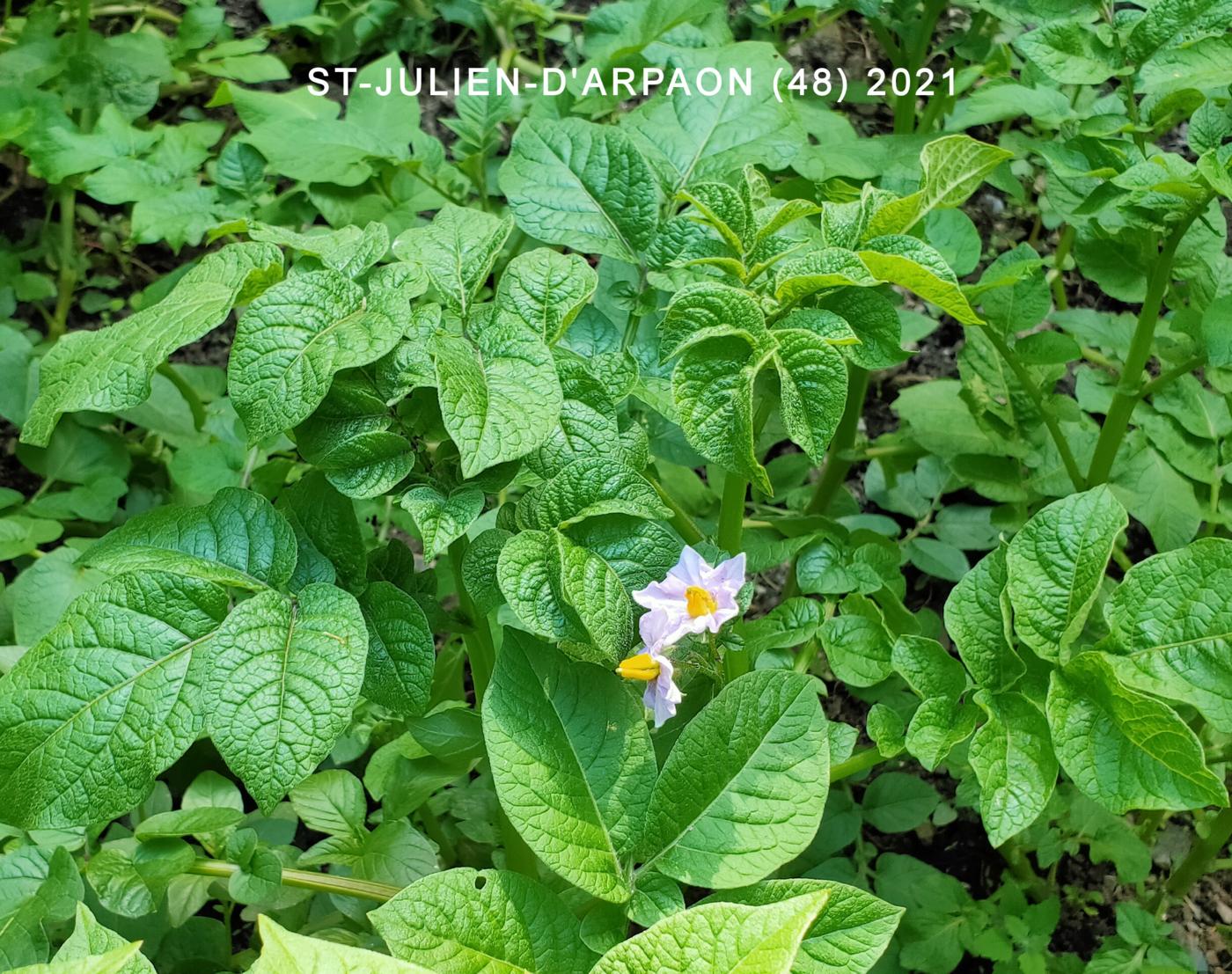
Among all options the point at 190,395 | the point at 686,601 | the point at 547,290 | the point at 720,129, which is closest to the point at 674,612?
the point at 686,601

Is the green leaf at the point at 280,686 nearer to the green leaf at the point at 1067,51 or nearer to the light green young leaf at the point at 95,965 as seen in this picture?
the light green young leaf at the point at 95,965

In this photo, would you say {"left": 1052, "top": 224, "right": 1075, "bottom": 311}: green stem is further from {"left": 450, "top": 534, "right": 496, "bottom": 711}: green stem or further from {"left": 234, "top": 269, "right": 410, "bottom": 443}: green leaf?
{"left": 234, "top": 269, "right": 410, "bottom": 443}: green leaf

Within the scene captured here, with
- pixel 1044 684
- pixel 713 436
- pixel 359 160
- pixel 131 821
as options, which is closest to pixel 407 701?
pixel 713 436

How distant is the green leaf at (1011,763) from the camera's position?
3.14ft

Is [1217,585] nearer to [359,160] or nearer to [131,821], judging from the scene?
[359,160]

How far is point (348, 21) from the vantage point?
2764mm

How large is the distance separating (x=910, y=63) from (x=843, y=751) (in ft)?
3.91

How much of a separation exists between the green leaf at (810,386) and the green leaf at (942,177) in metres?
0.18

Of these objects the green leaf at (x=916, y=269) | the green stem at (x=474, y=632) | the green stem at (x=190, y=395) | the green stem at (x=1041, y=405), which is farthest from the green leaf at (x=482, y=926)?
the green stem at (x=190, y=395)

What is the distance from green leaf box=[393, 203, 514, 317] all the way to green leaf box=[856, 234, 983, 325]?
0.33 meters

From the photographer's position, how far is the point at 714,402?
97 centimetres

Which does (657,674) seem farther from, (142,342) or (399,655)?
(142,342)

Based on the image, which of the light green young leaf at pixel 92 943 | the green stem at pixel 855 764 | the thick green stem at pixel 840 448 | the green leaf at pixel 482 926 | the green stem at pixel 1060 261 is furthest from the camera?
the green stem at pixel 1060 261

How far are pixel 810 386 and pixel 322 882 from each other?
27.5 inches
